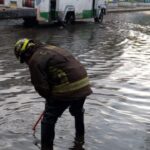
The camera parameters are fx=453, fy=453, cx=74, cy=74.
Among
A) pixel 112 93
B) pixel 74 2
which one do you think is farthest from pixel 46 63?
pixel 74 2

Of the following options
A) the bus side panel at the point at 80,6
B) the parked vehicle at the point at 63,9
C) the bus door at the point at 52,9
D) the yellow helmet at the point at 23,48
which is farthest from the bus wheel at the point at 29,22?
the yellow helmet at the point at 23,48

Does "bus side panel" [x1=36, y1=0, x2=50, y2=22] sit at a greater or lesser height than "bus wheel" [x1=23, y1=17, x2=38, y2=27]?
greater

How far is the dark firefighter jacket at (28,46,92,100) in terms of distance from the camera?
5613mm

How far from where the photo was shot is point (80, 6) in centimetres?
2806

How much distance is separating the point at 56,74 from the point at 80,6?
22.8 meters

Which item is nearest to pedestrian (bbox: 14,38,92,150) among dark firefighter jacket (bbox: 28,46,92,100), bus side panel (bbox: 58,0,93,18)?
dark firefighter jacket (bbox: 28,46,92,100)

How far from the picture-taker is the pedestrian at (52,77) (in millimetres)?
5629

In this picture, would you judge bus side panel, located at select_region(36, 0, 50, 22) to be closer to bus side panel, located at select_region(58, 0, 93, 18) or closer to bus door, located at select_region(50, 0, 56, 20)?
bus door, located at select_region(50, 0, 56, 20)

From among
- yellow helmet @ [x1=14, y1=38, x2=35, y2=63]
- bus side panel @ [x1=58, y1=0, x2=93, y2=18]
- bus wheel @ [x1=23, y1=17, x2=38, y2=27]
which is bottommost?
bus wheel @ [x1=23, y1=17, x2=38, y2=27]

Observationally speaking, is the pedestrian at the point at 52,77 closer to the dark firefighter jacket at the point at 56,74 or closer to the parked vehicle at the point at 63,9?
the dark firefighter jacket at the point at 56,74

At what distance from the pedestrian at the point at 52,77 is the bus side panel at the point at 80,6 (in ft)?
65.0

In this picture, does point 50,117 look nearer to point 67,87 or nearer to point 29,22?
point 67,87

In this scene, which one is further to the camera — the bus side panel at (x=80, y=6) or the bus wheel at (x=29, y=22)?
the bus side panel at (x=80, y=6)

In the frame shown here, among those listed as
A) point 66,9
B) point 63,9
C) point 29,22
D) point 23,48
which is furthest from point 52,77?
point 66,9
